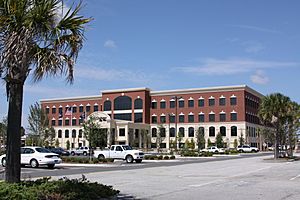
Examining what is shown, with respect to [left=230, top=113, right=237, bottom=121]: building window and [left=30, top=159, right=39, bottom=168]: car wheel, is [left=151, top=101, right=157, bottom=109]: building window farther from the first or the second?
[left=30, top=159, right=39, bottom=168]: car wheel

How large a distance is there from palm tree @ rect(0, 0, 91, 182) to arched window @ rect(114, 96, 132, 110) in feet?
324

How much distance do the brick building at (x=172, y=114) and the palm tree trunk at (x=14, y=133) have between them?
3243 inches

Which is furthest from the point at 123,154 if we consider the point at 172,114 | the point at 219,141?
the point at 172,114

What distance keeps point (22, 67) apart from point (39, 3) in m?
1.65

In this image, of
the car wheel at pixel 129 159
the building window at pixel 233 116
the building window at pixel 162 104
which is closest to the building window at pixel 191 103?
the building window at pixel 162 104

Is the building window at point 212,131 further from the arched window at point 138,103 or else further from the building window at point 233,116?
the arched window at point 138,103

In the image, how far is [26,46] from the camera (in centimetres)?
1055

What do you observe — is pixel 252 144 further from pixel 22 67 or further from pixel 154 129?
pixel 22 67

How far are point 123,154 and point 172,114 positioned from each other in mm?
64635

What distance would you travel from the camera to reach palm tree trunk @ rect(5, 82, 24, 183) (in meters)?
11.2

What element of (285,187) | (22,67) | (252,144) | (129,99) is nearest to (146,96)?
(129,99)

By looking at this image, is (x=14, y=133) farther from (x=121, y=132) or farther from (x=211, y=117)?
(x=211, y=117)

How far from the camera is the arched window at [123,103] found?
11069cm

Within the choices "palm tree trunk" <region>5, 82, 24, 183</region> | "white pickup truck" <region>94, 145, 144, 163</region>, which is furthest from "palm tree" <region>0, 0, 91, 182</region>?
A: "white pickup truck" <region>94, 145, 144, 163</region>
